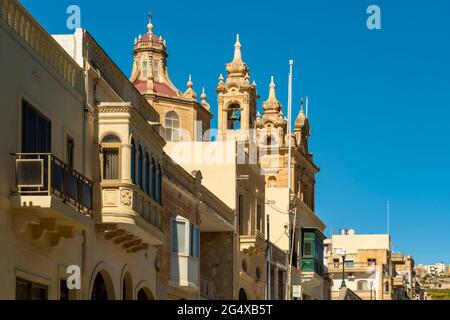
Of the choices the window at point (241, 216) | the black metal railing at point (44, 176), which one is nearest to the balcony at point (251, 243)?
the window at point (241, 216)

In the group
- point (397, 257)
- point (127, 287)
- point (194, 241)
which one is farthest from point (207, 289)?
point (397, 257)

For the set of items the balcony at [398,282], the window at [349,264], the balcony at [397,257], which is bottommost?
the balcony at [398,282]

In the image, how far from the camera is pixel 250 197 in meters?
49.9

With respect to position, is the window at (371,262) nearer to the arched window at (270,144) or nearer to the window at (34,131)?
the arched window at (270,144)

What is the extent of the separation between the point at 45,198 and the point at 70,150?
4.61m

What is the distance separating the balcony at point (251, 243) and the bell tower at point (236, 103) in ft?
51.7

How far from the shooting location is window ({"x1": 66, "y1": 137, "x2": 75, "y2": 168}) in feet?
91.0

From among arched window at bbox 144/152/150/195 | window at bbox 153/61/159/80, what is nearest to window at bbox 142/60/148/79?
window at bbox 153/61/159/80

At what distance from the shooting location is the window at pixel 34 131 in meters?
24.7

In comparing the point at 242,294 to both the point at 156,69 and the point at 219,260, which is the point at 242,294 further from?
the point at 156,69
